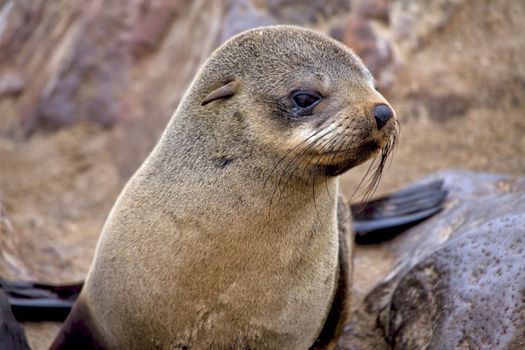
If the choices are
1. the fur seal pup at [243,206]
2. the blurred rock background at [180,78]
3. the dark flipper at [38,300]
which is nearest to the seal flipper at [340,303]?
the fur seal pup at [243,206]

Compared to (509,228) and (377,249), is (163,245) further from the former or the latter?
(377,249)

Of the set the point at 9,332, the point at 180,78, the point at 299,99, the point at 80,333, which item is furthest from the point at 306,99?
→ the point at 180,78

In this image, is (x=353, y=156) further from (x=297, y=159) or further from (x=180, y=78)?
(x=180, y=78)

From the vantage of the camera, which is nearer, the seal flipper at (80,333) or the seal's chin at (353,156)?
the seal's chin at (353,156)

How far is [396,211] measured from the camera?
240 inches

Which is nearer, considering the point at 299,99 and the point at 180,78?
the point at 299,99

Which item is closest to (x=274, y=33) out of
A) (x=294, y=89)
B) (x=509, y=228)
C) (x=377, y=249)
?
(x=294, y=89)

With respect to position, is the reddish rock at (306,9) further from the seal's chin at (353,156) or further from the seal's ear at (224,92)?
the seal's chin at (353,156)

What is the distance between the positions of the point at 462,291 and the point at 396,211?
2.09 meters

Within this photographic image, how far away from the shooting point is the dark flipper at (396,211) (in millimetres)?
5884

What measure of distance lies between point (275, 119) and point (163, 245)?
0.76m

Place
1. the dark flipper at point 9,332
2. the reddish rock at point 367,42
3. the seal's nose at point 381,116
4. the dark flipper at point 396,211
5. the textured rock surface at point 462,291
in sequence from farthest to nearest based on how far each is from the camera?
the reddish rock at point 367,42
the dark flipper at point 396,211
the dark flipper at point 9,332
the textured rock surface at point 462,291
the seal's nose at point 381,116

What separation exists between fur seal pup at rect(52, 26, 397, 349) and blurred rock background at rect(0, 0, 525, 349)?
372 centimetres

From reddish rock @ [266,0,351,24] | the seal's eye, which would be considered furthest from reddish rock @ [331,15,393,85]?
the seal's eye
